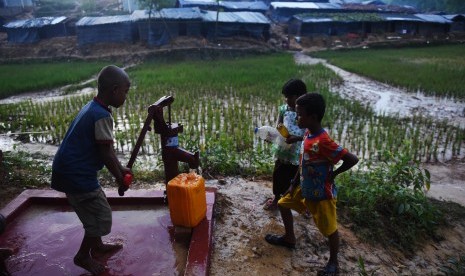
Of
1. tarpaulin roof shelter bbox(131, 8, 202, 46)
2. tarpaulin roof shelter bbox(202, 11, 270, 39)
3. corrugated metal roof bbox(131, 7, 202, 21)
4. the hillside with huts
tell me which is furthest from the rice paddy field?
tarpaulin roof shelter bbox(202, 11, 270, 39)

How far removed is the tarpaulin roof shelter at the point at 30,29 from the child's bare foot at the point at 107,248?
2917 centimetres

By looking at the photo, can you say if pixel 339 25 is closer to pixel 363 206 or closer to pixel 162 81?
pixel 162 81

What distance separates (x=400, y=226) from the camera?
3.53m

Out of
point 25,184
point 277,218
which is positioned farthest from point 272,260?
point 25,184

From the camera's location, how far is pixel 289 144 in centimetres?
324

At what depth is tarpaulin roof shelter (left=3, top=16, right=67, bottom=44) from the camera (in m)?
26.3

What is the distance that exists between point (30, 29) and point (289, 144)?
30.1 m

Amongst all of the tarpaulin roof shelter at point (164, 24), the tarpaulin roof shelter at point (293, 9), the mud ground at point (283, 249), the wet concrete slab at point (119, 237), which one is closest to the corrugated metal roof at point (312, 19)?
the tarpaulin roof shelter at point (293, 9)

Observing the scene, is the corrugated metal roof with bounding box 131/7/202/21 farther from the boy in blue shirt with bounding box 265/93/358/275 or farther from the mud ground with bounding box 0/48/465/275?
the boy in blue shirt with bounding box 265/93/358/275

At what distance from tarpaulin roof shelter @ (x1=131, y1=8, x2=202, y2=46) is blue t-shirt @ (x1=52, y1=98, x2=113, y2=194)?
25.5m

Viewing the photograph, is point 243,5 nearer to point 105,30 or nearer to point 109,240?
point 105,30

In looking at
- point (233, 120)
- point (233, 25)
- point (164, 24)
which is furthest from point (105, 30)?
point (233, 120)

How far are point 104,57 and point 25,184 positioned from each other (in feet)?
71.3

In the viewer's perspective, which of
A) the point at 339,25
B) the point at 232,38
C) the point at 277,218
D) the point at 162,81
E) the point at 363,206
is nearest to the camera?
the point at 277,218
